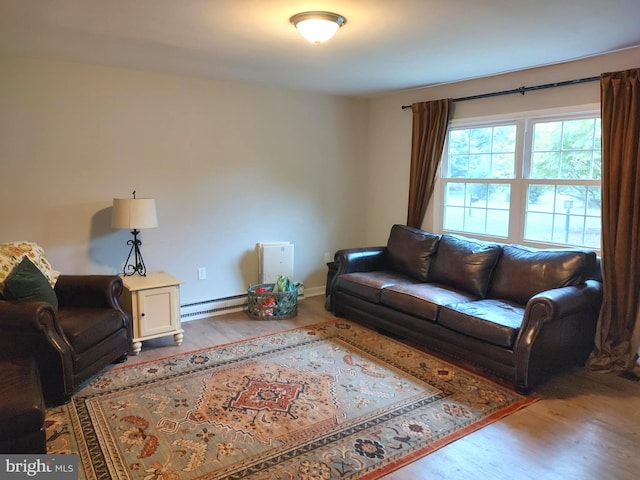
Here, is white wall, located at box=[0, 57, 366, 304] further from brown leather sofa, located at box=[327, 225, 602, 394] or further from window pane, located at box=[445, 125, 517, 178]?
window pane, located at box=[445, 125, 517, 178]

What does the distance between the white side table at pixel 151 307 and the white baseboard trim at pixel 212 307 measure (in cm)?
65

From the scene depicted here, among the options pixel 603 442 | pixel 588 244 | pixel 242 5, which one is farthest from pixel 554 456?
pixel 242 5

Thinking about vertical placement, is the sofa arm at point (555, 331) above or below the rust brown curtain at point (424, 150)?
below

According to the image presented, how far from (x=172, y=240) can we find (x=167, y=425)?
2095 mm

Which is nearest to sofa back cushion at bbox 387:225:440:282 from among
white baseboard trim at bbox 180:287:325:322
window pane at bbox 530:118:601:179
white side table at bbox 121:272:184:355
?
window pane at bbox 530:118:601:179

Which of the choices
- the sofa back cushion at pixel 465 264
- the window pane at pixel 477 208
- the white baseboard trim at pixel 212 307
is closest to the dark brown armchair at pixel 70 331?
the white baseboard trim at pixel 212 307

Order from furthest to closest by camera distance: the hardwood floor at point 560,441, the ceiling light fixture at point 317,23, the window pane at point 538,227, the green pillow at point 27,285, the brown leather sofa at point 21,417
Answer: the window pane at point 538,227 → the green pillow at point 27,285 → the ceiling light fixture at point 317,23 → the hardwood floor at point 560,441 → the brown leather sofa at point 21,417

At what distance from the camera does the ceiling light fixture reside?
99.0 inches

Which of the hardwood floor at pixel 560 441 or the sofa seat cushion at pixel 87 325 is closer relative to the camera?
the hardwood floor at pixel 560 441

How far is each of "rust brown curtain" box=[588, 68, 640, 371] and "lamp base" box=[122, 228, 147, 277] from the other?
3739 millimetres

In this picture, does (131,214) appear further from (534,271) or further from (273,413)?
(534,271)

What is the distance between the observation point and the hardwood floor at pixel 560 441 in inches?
83.5

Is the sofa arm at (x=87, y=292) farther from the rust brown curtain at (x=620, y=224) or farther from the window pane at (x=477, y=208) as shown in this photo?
the rust brown curtain at (x=620, y=224)

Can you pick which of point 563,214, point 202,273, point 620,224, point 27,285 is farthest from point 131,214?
point 620,224
